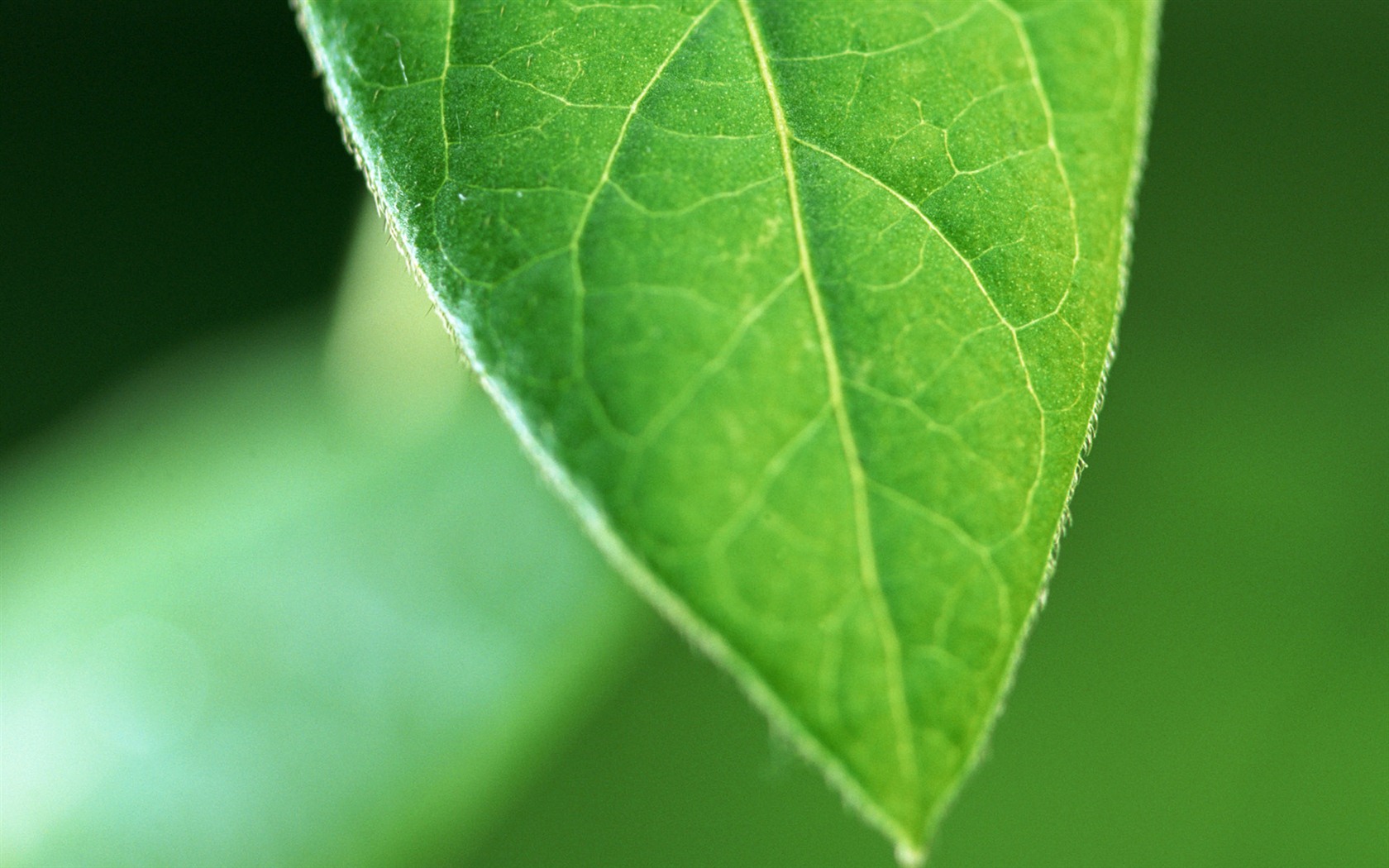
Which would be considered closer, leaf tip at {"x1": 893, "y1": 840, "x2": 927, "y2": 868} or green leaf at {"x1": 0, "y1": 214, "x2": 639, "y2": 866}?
leaf tip at {"x1": 893, "y1": 840, "x2": 927, "y2": 868}

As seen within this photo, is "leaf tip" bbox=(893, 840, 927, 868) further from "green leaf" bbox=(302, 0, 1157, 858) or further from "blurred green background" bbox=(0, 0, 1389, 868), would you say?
"blurred green background" bbox=(0, 0, 1389, 868)

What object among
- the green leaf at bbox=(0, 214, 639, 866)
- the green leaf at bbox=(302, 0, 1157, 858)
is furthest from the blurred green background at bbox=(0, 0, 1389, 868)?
the green leaf at bbox=(302, 0, 1157, 858)

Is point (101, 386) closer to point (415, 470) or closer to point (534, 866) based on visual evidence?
point (415, 470)

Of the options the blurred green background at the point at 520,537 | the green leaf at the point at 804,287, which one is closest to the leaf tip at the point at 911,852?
the green leaf at the point at 804,287

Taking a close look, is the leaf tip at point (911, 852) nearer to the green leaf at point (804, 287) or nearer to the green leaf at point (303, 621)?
the green leaf at point (804, 287)

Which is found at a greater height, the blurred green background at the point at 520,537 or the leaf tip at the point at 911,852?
the leaf tip at the point at 911,852
